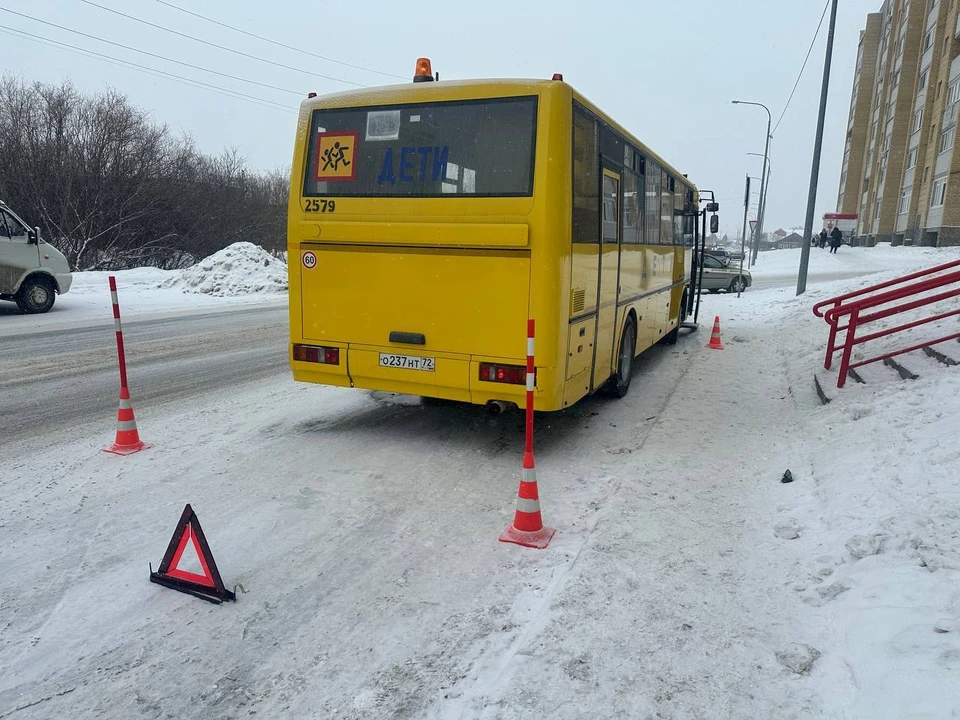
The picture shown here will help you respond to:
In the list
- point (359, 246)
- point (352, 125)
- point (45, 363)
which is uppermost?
point (352, 125)

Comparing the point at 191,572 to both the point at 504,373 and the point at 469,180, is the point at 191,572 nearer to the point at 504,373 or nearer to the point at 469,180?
the point at 504,373

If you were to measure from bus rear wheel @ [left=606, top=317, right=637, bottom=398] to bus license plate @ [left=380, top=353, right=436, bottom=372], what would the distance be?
2814 millimetres

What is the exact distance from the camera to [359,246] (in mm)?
5941

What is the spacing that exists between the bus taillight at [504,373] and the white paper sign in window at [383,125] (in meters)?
2.25

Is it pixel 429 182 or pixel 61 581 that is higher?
pixel 429 182

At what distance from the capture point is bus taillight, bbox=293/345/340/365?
6.17 meters

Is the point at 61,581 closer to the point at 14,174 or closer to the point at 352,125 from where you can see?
the point at 352,125

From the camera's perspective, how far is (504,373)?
18.1 feet

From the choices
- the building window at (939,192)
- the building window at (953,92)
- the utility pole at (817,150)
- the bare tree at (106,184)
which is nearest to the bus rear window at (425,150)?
the utility pole at (817,150)

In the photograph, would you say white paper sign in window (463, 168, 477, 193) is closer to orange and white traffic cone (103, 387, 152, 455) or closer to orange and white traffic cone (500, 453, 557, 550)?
orange and white traffic cone (500, 453, 557, 550)

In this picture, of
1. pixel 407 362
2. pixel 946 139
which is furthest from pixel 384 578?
pixel 946 139

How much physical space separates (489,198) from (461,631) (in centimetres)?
352

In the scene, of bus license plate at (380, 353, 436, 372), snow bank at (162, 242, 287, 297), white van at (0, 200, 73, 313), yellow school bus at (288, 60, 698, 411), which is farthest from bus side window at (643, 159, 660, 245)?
snow bank at (162, 242, 287, 297)

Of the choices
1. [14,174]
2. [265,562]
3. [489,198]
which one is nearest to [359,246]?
[489,198]
